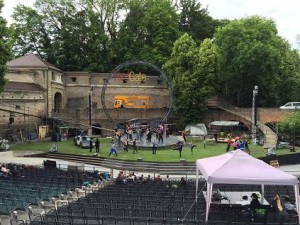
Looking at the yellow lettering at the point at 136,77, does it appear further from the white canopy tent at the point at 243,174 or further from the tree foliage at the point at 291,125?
the white canopy tent at the point at 243,174

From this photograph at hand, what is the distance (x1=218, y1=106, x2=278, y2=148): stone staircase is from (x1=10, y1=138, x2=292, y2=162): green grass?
8.55 ft

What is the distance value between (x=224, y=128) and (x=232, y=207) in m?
40.5

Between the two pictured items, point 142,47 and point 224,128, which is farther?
point 142,47

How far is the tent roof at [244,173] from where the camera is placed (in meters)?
15.0

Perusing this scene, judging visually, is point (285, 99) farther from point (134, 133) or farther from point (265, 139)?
point (134, 133)

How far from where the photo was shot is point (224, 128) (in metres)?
56.6

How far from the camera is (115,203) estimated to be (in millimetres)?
16688

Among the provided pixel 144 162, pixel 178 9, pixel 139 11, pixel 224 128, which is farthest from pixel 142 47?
pixel 144 162

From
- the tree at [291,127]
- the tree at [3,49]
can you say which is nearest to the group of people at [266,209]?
the tree at [3,49]

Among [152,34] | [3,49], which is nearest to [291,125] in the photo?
[3,49]

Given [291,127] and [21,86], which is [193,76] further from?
[21,86]

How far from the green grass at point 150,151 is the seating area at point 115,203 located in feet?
38.0

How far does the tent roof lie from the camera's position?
589 inches

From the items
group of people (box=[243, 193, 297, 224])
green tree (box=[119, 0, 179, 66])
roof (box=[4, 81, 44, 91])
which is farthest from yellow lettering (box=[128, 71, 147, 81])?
group of people (box=[243, 193, 297, 224])
